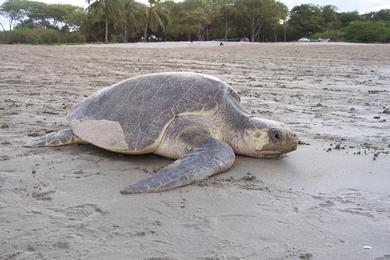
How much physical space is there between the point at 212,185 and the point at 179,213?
0.48m

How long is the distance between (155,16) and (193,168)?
146ft

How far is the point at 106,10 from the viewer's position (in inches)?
1537

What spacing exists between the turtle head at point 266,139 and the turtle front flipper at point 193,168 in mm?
218

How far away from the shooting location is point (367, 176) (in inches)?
117

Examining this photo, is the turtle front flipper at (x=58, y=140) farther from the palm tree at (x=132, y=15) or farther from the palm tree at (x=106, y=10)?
the palm tree at (x=132, y=15)

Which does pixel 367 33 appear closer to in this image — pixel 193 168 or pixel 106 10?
pixel 106 10

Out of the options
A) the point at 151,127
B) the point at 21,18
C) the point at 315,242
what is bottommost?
the point at 315,242

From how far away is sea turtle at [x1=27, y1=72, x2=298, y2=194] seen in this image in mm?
3221

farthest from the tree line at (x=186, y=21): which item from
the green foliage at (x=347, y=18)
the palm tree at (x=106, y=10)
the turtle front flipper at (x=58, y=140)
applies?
the turtle front flipper at (x=58, y=140)

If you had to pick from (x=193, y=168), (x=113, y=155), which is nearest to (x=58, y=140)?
(x=113, y=155)

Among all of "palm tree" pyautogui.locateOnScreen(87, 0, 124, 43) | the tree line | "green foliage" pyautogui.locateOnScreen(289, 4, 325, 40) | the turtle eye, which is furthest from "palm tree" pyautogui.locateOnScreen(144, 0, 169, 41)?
the turtle eye

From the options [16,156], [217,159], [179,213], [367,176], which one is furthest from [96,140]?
[367,176]

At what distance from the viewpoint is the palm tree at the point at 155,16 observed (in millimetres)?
44875

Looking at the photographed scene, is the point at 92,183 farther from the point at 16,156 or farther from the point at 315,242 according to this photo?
the point at 315,242
